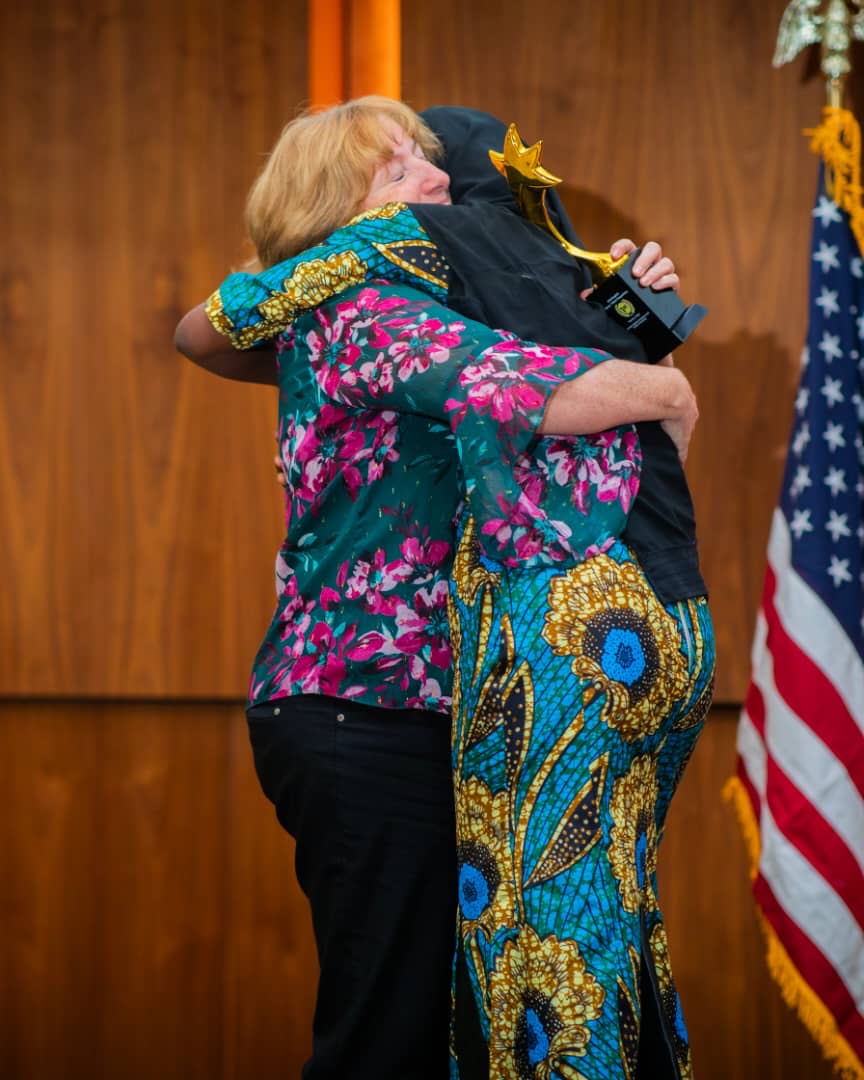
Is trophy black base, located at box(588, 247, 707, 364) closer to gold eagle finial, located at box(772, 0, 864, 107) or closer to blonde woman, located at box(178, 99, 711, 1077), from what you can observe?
blonde woman, located at box(178, 99, 711, 1077)

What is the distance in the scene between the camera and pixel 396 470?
1.32 m

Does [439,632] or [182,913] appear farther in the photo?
[182,913]

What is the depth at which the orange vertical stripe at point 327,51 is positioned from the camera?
2.54 metres

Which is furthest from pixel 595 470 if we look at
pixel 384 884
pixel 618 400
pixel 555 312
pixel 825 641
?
pixel 825 641

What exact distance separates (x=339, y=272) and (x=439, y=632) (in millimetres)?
400

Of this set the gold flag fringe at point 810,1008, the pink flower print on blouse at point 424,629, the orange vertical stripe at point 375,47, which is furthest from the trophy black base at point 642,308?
the orange vertical stripe at point 375,47

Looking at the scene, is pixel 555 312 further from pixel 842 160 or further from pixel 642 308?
pixel 842 160

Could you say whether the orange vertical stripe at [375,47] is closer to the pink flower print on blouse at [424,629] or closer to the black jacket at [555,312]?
the black jacket at [555,312]

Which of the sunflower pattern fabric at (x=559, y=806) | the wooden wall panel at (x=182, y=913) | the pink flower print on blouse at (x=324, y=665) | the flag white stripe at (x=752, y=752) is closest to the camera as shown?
the sunflower pattern fabric at (x=559, y=806)

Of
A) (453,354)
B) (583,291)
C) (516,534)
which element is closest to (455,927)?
(516,534)

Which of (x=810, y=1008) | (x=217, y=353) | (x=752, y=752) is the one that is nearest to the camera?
(x=217, y=353)

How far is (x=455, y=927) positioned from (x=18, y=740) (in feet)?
4.83

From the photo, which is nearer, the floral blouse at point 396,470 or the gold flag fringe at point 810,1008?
the floral blouse at point 396,470

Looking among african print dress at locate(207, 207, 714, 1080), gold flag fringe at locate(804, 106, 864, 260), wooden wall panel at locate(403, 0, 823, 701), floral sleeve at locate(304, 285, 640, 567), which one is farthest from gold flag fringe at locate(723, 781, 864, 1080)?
floral sleeve at locate(304, 285, 640, 567)
